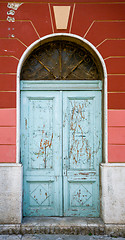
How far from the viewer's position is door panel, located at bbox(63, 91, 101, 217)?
392cm

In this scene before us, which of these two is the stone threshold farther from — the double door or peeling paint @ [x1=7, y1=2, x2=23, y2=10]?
peeling paint @ [x1=7, y1=2, x2=23, y2=10]

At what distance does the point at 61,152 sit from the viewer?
3936 mm

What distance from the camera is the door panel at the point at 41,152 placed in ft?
12.9

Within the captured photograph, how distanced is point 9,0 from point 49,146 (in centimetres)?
261

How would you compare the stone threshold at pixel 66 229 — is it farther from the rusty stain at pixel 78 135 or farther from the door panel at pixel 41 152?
the rusty stain at pixel 78 135

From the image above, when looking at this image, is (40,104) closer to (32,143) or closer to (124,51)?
(32,143)

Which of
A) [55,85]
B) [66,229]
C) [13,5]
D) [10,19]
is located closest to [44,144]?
[55,85]

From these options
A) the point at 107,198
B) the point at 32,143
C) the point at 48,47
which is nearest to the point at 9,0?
the point at 48,47

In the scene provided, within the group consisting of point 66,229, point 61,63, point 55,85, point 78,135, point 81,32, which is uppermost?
point 81,32

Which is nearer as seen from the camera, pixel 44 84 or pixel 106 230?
pixel 106 230

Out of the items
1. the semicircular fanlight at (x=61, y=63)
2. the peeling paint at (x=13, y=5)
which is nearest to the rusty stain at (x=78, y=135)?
the semicircular fanlight at (x=61, y=63)

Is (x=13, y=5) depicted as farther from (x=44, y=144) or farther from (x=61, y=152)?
(x=61, y=152)

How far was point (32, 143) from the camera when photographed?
3963mm

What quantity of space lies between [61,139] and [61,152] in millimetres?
230
